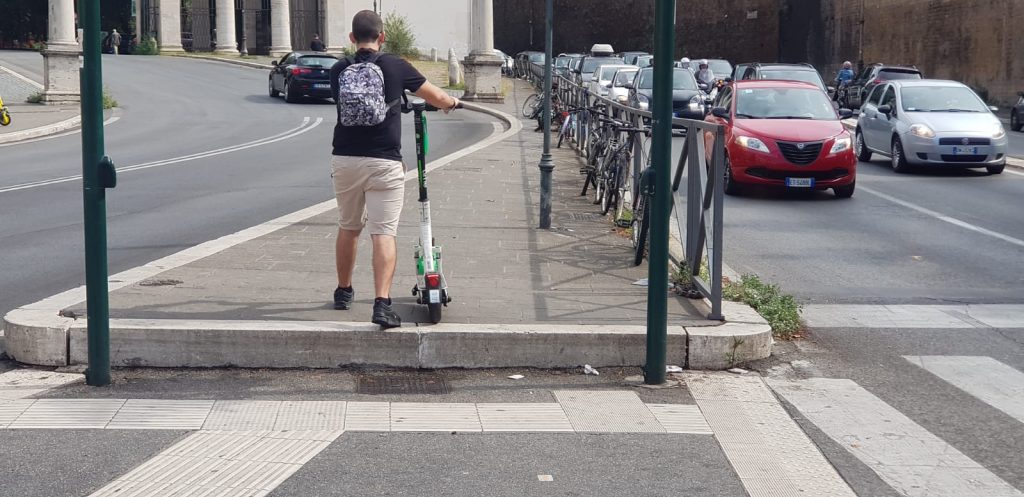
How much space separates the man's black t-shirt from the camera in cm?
675

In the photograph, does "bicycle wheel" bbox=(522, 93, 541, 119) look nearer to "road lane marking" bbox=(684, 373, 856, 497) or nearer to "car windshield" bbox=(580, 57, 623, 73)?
"car windshield" bbox=(580, 57, 623, 73)

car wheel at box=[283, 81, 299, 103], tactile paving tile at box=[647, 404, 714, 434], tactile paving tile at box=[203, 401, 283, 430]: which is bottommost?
tactile paving tile at box=[647, 404, 714, 434]

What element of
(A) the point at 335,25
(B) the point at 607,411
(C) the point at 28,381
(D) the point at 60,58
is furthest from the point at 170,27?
(B) the point at 607,411

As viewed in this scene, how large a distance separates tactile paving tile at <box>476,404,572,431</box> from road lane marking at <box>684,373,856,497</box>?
2.27 ft

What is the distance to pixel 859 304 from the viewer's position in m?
8.73

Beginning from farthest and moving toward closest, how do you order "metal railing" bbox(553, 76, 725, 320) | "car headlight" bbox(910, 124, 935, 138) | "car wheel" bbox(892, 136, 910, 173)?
"car wheel" bbox(892, 136, 910, 173) → "car headlight" bbox(910, 124, 935, 138) → "metal railing" bbox(553, 76, 725, 320)

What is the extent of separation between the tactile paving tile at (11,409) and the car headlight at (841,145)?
485 inches

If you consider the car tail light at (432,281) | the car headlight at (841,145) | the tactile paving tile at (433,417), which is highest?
the car headlight at (841,145)

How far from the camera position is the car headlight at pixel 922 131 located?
1906cm

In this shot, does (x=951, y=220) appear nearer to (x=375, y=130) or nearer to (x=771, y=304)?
(x=771, y=304)

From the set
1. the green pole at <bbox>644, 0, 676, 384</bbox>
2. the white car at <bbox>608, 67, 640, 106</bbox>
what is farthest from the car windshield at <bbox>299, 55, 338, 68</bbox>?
the green pole at <bbox>644, 0, 676, 384</bbox>

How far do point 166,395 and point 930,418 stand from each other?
3.62 meters

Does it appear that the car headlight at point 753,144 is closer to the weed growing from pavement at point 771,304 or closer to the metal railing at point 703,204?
the metal railing at point 703,204

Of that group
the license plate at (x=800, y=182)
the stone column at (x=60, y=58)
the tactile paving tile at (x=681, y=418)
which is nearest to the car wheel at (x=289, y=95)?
the stone column at (x=60, y=58)
